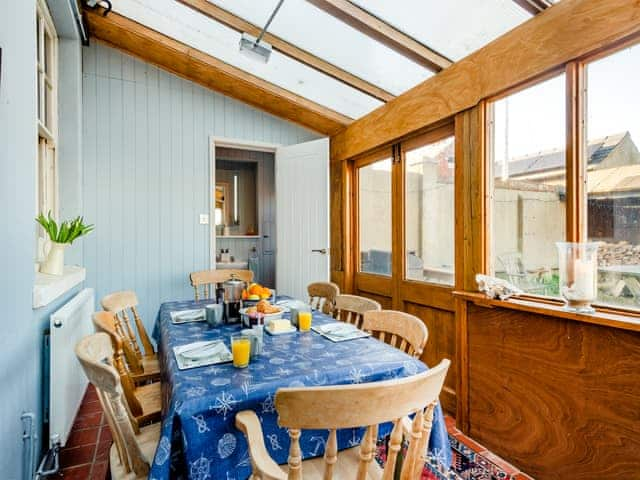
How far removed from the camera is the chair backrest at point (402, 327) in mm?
1545

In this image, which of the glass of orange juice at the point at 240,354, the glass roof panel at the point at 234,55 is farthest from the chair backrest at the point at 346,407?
the glass roof panel at the point at 234,55

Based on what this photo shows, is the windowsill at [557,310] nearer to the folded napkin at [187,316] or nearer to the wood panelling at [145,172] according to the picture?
the folded napkin at [187,316]

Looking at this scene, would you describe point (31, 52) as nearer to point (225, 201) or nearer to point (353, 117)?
point (353, 117)

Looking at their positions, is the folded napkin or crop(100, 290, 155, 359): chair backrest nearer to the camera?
the folded napkin

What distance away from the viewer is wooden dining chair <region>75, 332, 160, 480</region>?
104 cm

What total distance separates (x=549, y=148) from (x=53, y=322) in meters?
2.68

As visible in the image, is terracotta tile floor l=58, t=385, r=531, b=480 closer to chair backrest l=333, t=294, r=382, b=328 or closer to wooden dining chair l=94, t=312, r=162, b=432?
wooden dining chair l=94, t=312, r=162, b=432

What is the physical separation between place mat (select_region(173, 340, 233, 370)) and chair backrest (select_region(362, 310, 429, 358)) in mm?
726

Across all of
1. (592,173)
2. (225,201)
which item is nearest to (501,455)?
(592,173)

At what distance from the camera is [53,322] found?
1800 millimetres

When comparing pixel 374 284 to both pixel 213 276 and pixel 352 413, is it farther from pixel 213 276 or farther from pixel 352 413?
pixel 352 413

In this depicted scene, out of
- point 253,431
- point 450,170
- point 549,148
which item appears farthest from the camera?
point 450,170

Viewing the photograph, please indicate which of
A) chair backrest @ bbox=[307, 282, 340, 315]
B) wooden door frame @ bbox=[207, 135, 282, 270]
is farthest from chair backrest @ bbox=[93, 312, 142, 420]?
wooden door frame @ bbox=[207, 135, 282, 270]

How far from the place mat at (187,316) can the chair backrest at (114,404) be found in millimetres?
655
